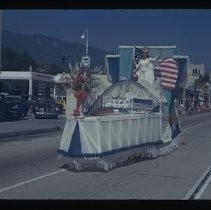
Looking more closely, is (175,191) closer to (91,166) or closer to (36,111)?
(91,166)

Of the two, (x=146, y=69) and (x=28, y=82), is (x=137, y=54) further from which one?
(x=28, y=82)

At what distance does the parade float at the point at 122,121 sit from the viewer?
12.1m

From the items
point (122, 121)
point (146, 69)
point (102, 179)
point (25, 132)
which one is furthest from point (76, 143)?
point (25, 132)

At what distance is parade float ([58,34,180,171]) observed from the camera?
476 inches

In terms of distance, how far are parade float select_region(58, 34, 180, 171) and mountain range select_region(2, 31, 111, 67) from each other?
45 centimetres

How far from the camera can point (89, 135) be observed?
476 inches

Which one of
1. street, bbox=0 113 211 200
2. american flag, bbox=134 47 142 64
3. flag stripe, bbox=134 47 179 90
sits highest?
american flag, bbox=134 47 142 64

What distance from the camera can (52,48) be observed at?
10344 millimetres

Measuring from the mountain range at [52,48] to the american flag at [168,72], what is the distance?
4.70 meters

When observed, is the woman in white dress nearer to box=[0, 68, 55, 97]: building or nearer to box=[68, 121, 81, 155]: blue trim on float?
box=[0, 68, 55, 97]: building

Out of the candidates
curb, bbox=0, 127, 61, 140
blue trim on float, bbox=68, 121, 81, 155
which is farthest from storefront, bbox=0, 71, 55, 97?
curb, bbox=0, 127, 61, 140

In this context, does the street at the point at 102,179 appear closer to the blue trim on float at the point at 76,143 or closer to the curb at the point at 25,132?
the blue trim on float at the point at 76,143
